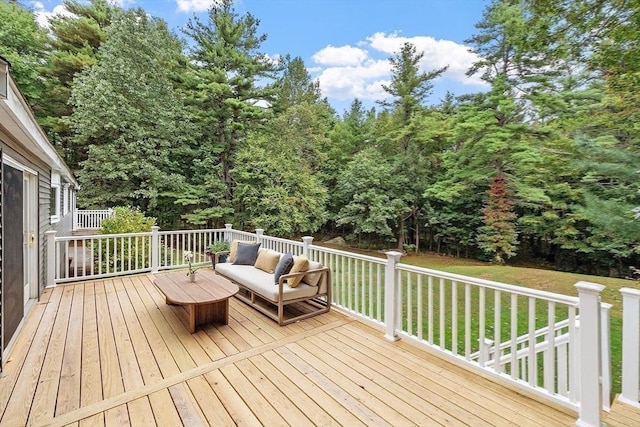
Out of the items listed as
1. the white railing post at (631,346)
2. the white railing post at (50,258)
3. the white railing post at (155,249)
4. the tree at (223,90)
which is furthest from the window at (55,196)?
the white railing post at (631,346)

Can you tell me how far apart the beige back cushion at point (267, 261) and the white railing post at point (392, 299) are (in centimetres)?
190

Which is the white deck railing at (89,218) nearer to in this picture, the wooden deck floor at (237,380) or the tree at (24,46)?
the tree at (24,46)

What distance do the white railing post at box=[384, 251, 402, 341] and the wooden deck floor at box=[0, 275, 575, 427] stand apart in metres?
0.16

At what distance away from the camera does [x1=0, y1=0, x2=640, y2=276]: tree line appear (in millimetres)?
12000

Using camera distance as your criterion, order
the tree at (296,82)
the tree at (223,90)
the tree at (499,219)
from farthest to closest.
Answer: the tree at (296,82), the tree at (499,219), the tree at (223,90)

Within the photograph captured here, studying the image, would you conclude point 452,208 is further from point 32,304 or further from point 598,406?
point 32,304

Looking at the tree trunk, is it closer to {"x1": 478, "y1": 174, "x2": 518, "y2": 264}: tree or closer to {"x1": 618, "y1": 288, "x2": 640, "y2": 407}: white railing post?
{"x1": 478, "y1": 174, "x2": 518, "y2": 264}: tree

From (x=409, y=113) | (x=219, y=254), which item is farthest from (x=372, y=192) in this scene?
(x=219, y=254)

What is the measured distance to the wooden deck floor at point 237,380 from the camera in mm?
2096

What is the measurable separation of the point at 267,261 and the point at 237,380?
7.44 ft

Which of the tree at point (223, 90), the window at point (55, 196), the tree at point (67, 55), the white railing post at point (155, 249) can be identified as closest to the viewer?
the white railing post at point (155, 249)

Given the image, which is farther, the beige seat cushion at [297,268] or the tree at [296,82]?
the tree at [296,82]

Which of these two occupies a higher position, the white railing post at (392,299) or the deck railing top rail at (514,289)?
the deck railing top rail at (514,289)

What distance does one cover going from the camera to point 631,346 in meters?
2.19
